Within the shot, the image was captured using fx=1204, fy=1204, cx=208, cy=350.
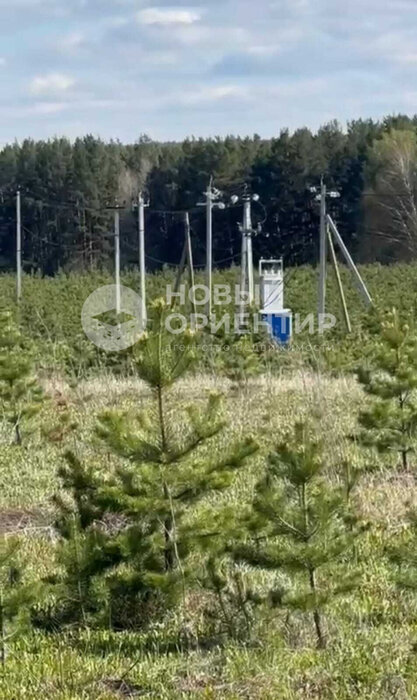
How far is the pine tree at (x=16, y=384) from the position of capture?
35.6ft

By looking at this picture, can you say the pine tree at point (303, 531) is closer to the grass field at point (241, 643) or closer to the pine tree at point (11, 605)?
the grass field at point (241, 643)

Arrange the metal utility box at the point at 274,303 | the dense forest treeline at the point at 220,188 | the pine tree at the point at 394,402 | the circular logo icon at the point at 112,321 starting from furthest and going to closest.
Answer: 1. the dense forest treeline at the point at 220,188
2. the metal utility box at the point at 274,303
3. the circular logo icon at the point at 112,321
4. the pine tree at the point at 394,402

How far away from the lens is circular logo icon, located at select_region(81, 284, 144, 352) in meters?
13.1

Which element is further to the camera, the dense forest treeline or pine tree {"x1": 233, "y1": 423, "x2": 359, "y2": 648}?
the dense forest treeline

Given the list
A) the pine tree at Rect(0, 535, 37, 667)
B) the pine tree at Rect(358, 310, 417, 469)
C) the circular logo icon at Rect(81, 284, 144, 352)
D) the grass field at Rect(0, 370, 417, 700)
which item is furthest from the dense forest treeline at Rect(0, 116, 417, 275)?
the pine tree at Rect(0, 535, 37, 667)

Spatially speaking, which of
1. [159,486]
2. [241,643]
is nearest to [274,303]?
[159,486]

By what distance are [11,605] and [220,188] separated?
223 ft

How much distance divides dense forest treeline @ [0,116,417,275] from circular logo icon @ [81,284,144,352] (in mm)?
20781

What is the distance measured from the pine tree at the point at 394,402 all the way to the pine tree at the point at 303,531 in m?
3.77

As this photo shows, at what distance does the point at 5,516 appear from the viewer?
8.25 m

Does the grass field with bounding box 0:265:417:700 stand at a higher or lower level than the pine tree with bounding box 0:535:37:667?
lower

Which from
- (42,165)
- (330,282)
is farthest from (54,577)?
(42,165)

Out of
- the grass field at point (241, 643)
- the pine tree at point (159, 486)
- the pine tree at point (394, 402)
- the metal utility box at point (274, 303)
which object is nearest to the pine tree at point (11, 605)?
the grass field at point (241, 643)

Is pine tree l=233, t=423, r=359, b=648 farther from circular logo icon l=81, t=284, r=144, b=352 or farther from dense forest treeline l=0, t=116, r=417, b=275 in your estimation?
dense forest treeline l=0, t=116, r=417, b=275
